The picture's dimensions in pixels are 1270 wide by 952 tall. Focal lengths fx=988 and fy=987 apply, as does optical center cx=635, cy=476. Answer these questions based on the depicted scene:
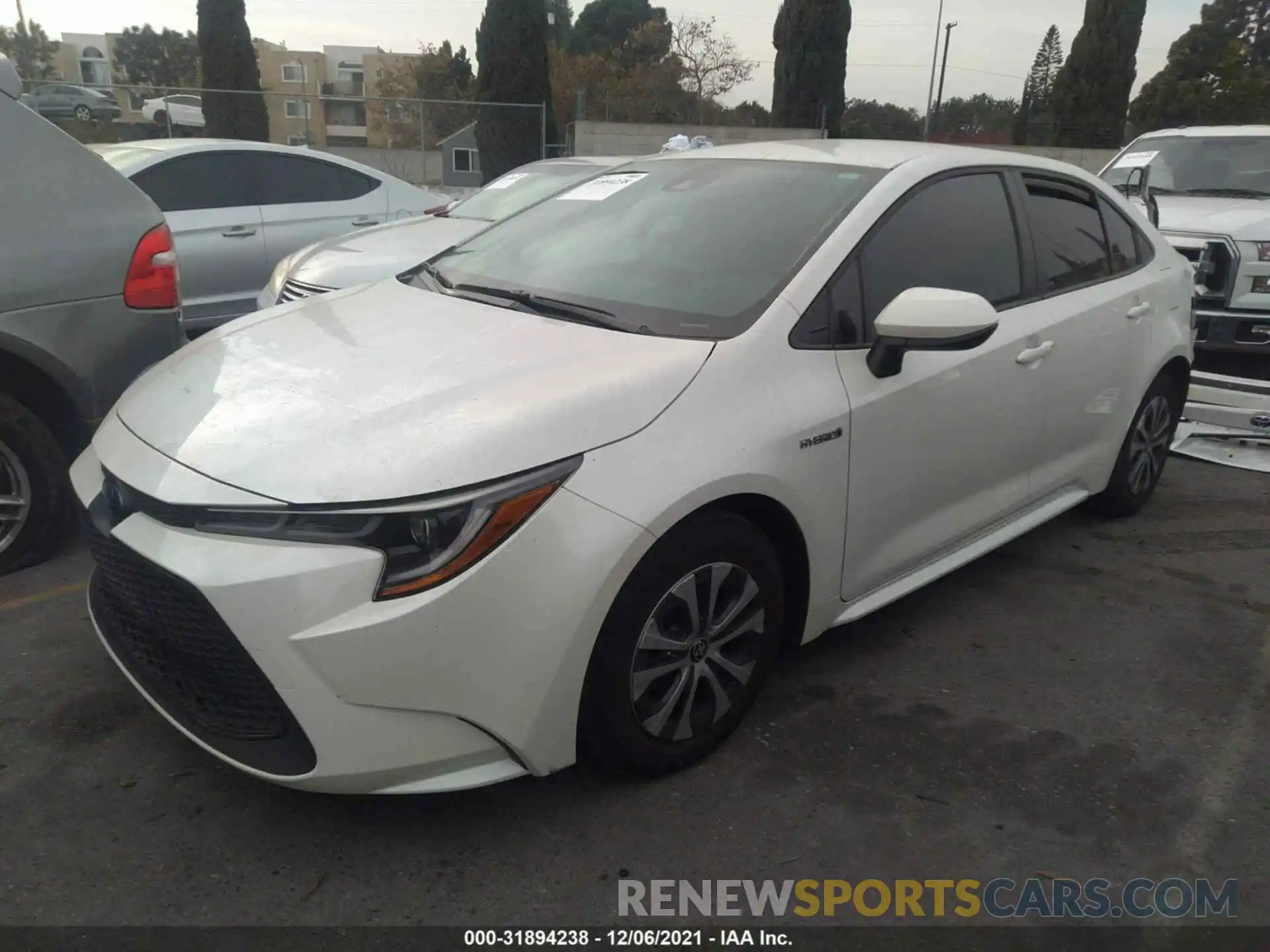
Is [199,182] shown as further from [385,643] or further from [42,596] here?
[385,643]

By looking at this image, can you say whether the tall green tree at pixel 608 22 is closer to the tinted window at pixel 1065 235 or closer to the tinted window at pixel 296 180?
the tinted window at pixel 296 180

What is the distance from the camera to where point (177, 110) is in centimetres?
1605

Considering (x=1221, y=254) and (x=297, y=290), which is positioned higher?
(x=1221, y=254)

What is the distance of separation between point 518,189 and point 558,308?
17.8ft

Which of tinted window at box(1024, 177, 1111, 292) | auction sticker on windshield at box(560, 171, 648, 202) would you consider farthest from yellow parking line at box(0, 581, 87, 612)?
tinted window at box(1024, 177, 1111, 292)

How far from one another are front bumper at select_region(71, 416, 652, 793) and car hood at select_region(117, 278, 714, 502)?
0.12 meters

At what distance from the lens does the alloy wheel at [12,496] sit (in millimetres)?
3531

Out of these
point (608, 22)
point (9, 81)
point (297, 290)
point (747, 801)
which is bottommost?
point (747, 801)

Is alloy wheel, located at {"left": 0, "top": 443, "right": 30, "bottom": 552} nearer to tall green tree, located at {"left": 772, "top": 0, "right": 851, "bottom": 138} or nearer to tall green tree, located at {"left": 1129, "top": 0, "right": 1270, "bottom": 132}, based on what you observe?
tall green tree, located at {"left": 772, "top": 0, "right": 851, "bottom": 138}

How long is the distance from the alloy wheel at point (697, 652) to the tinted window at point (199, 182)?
5.54 m

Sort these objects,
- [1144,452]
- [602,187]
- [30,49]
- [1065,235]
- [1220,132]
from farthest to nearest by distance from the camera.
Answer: [30,49], [1220,132], [1144,452], [1065,235], [602,187]

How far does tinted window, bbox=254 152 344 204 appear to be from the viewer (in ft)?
23.3

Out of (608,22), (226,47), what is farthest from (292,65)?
(226,47)

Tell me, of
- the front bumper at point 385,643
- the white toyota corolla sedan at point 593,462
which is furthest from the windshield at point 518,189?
the front bumper at point 385,643
